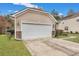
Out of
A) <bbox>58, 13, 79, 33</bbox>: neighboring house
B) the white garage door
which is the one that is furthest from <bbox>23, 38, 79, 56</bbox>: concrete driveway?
<bbox>58, 13, 79, 33</bbox>: neighboring house

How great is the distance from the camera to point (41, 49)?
6508 mm

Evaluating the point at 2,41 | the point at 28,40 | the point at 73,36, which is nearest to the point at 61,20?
the point at 73,36

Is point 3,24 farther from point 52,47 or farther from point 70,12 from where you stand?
point 70,12

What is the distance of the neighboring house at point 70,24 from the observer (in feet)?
21.5

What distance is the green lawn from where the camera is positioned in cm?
608

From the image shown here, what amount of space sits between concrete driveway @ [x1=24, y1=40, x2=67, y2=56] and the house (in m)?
0.27

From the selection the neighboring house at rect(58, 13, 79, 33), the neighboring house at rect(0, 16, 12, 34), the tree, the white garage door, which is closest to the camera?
the tree

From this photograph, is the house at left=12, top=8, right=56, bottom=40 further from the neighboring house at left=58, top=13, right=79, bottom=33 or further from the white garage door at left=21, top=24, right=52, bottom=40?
the neighboring house at left=58, top=13, right=79, bottom=33

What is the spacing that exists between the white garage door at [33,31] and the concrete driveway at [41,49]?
0.26 metres

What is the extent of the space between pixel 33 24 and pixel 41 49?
113 centimetres

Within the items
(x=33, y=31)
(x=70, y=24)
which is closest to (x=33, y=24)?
(x=33, y=31)

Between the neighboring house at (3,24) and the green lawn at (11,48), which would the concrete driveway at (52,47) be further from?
the neighboring house at (3,24)

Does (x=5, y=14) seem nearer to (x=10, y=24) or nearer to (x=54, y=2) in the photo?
(x=10, y=24)

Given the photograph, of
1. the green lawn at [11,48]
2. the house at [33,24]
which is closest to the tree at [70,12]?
the house at [33,24]
